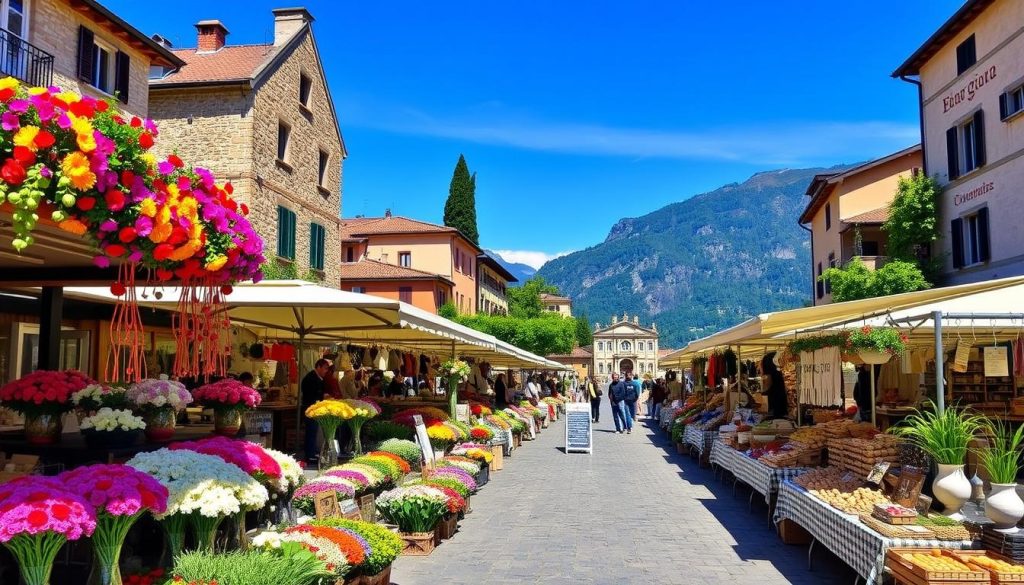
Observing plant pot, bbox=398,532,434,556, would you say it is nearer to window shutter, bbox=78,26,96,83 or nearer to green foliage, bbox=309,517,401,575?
green foliage, bbox=309,517,401,575

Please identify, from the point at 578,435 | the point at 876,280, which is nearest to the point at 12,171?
the point at 578,435

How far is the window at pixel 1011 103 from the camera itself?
62.3ft

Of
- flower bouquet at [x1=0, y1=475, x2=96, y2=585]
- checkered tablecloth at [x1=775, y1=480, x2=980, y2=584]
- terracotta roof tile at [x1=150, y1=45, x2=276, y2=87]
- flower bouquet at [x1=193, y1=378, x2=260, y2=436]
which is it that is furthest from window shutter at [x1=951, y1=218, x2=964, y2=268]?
flower bouquet at [x1=0, y1=475, x2=96, y2=585]

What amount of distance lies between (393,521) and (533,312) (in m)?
66.7

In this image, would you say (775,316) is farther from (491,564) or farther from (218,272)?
(218,272)

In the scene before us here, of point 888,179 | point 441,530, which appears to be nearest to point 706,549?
point 441,530

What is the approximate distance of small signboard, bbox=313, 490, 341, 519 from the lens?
624 cm

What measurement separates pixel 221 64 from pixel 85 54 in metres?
7.48

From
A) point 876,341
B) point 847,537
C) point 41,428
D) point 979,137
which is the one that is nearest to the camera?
point 41,428

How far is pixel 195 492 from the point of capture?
407cm

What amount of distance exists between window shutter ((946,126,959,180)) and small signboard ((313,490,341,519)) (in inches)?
873

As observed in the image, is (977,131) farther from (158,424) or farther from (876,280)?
(158,424)

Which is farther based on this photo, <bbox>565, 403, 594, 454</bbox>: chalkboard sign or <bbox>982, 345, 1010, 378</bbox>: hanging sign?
<bbox>565, 403, 594, 454</bbox>: chalkboard sign

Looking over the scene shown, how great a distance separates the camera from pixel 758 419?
13516mm
